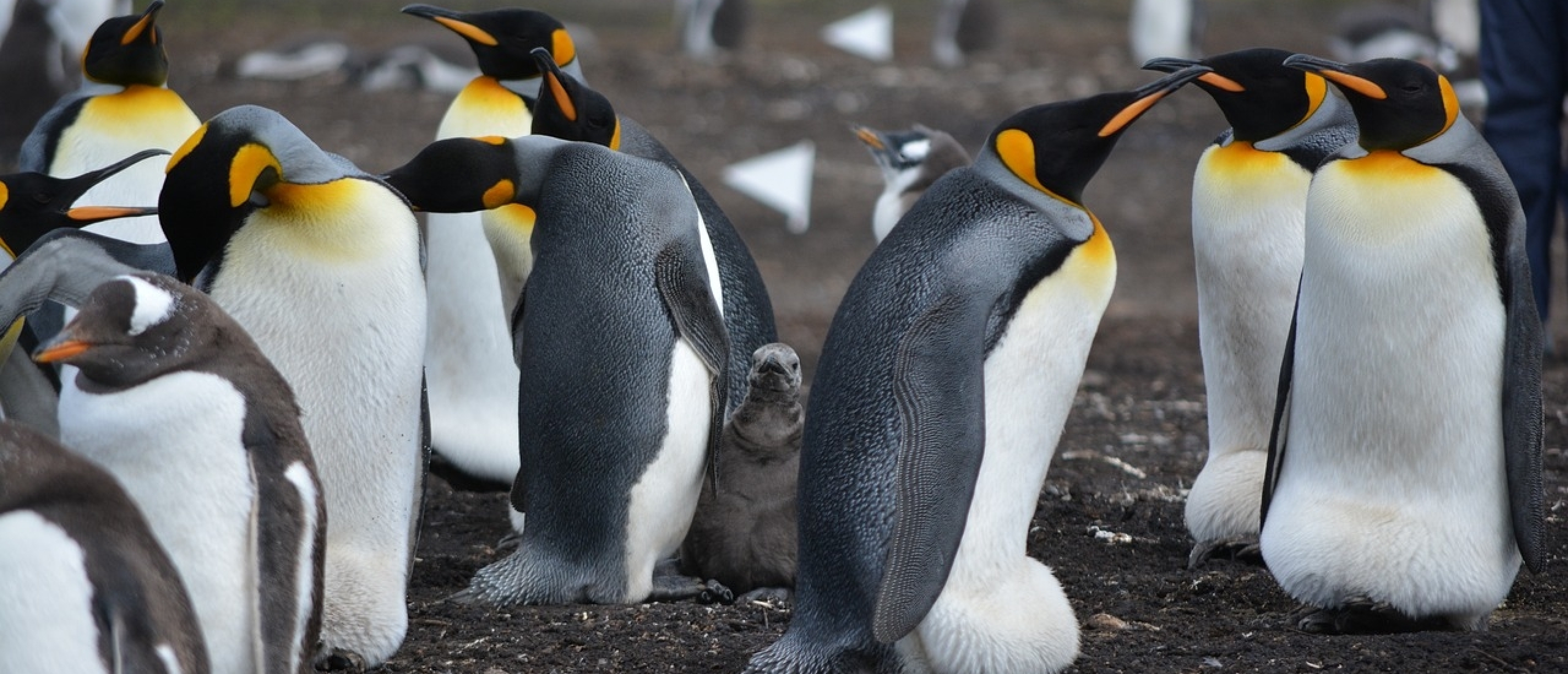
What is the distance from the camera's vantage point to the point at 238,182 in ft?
10.6

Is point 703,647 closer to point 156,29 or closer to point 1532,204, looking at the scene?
point 156,29

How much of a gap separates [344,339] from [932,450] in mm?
1175

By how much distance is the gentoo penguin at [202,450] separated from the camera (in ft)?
8.71

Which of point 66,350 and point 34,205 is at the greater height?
point 66,350

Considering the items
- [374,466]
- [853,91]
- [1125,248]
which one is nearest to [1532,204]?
[1125,248]

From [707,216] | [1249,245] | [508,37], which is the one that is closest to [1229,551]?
[1249,245]

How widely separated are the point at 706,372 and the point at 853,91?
8382mm

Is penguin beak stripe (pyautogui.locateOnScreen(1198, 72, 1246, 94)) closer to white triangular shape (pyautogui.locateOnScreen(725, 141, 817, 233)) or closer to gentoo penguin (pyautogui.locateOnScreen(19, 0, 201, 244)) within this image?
gentoo penguin (pyautogui.locateOnScreen(19, 0, 201, 244))

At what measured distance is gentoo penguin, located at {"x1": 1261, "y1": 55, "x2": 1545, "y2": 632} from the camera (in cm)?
339

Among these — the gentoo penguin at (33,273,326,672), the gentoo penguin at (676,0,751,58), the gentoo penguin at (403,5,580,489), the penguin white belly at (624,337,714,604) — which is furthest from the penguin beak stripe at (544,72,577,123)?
the gentoo penguin at (676,0,751,58)

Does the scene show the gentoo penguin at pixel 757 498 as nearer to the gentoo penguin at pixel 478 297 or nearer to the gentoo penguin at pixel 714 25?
the gentoo penguin at pixel 478 297

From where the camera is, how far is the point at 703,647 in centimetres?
339

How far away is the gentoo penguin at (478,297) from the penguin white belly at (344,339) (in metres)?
1.32

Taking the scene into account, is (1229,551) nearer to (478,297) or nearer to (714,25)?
(478,297)
